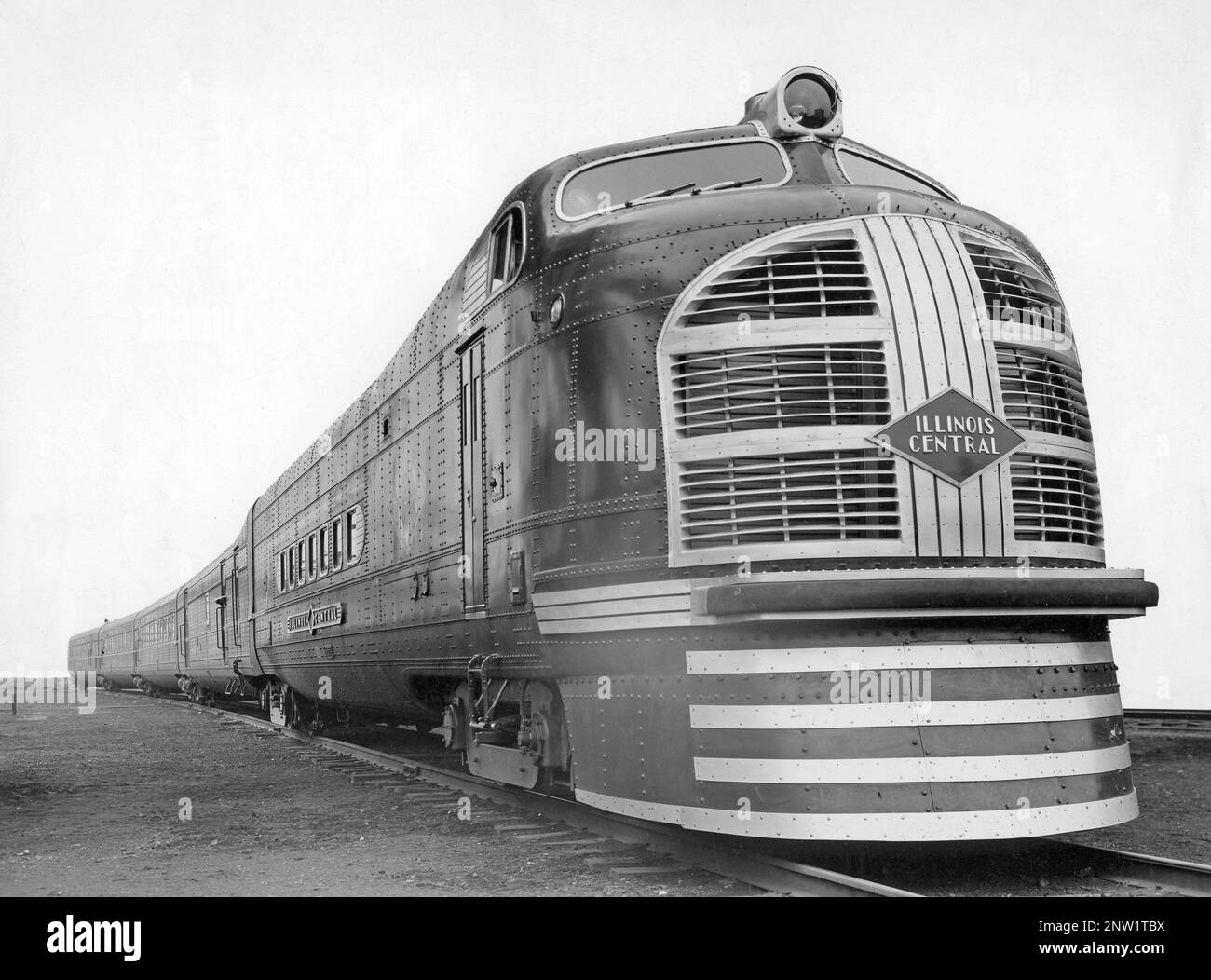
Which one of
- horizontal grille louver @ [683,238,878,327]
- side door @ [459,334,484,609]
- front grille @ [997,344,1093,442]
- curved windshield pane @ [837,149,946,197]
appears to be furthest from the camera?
side door @ [459,334,484,609]

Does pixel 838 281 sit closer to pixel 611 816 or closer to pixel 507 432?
pixel 507 432

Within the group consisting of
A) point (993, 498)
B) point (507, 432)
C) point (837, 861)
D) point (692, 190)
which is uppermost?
point (692, 190)

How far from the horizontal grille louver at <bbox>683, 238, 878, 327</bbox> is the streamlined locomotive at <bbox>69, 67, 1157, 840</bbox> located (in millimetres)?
17

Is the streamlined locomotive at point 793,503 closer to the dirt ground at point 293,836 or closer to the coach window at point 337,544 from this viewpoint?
the dirt ground at point 293,836

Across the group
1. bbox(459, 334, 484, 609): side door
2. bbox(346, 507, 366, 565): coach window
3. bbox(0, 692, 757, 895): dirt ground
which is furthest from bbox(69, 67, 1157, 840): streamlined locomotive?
bbox(346, 507, 366, 565): coach window

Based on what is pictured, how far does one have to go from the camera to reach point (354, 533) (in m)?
12.4

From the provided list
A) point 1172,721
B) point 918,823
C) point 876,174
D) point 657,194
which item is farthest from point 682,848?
point 1172,721

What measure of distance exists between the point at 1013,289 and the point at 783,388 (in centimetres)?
154

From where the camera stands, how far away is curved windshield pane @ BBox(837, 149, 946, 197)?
751 cm

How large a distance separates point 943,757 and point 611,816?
104 inches

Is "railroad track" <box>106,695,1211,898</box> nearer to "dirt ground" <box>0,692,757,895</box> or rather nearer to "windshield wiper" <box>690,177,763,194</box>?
"dirt ground" <box>0,692,757,895</box>

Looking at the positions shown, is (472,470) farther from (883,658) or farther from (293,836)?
(883,658)
